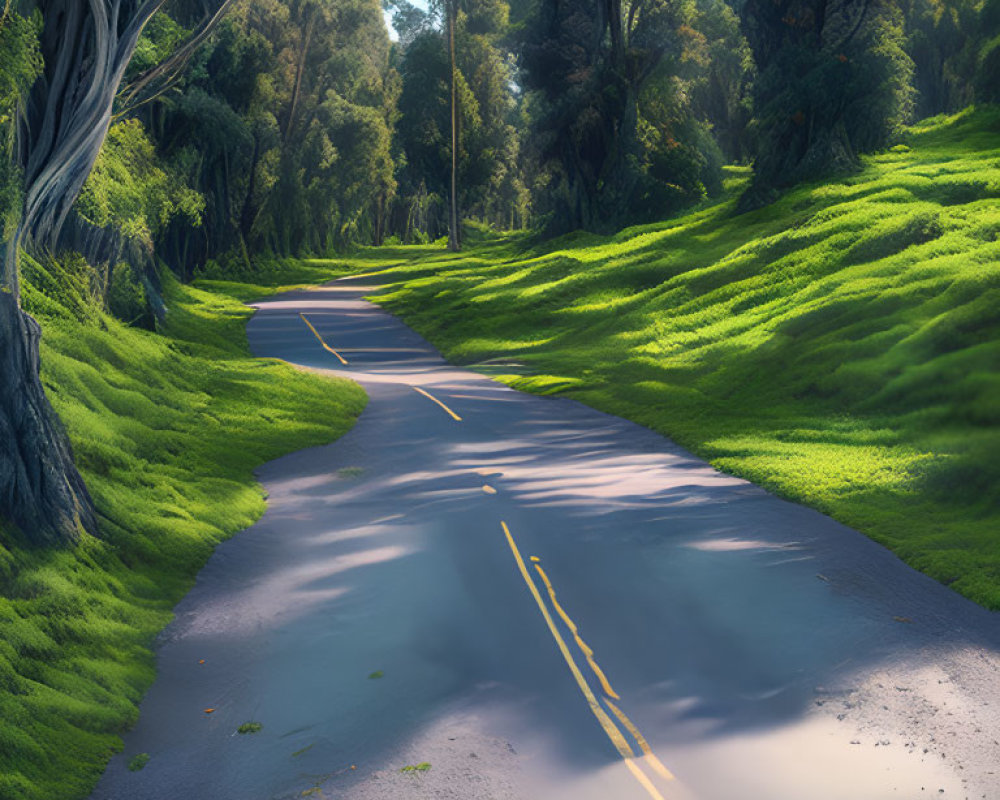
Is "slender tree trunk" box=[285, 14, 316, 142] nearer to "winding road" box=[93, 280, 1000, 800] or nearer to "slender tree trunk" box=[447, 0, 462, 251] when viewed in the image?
"slender tree trunk" box=[447, 0, 462, 251]

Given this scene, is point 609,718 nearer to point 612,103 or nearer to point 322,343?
point 322,343

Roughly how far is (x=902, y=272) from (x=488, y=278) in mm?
34369

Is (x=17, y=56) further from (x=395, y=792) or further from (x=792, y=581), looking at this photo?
(x=792, y=581)

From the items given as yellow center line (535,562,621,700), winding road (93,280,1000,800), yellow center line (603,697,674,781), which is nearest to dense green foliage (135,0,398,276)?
winding road (93,280,1000,800)

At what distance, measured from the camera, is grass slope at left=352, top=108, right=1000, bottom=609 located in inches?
679

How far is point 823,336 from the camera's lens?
93.4ft

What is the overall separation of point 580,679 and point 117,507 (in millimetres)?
7145

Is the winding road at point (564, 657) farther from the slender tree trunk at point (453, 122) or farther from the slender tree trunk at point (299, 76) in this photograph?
the slender tree trunk at point (453, 122)

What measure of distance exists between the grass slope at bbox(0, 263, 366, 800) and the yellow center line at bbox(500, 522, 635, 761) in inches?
151

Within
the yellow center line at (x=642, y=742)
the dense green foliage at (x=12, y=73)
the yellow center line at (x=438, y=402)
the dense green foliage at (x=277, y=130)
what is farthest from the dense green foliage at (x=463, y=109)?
the yellow center line at (x=642, y=742)

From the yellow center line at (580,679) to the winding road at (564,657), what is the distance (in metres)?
0.03

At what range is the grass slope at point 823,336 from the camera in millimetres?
17250

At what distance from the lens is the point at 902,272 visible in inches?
1228

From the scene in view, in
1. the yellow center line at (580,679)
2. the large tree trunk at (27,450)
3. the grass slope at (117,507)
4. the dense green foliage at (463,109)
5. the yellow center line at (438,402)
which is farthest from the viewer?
the dense green foliage at (463,109)
